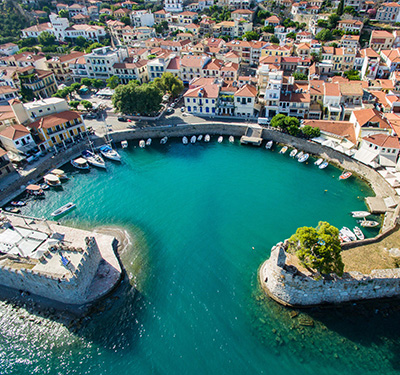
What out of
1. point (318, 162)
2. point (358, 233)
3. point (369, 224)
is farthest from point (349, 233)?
point (318, 162)

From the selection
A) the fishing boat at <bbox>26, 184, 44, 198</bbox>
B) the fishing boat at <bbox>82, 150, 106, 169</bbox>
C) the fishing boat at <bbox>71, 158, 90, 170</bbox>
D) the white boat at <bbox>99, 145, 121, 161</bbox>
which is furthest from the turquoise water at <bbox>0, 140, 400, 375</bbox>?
the white boat at <bbox>99, 145, 121, 161</bbox>

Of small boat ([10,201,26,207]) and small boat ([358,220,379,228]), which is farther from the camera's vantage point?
small boat ([10,201,26,207])

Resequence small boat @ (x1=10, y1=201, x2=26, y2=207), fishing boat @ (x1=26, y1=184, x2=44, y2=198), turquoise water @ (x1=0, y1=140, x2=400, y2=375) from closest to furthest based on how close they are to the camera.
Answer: turquoise water @ (x1=0, y1=140, x2=400, y2=375), small boat @ (x1=10, y1=201, x2=26, y2=207), fishing boat @ (x1=26, y1=184, x2=44, y2=198)

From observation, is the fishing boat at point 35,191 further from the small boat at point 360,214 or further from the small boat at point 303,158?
the small boat at point 360,214

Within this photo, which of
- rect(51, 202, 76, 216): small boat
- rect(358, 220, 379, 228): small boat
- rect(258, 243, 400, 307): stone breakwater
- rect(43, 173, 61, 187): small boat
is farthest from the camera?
rect(43, 173, 61, 187): small boat

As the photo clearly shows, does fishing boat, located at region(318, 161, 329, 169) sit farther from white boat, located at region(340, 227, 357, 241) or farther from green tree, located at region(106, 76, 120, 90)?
green tree, located at region(106, 76, 120, 90)

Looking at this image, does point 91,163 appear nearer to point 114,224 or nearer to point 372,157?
point 114,224

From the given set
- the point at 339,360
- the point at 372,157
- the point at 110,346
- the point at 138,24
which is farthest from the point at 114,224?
the point at 138,24
